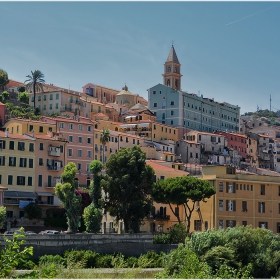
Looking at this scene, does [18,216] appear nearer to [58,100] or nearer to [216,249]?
[216,249]

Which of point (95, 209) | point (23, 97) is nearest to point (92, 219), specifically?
point (95, 209)

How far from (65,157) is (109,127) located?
30.3 m

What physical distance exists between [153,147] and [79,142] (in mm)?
15633

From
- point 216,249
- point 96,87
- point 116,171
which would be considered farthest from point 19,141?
point 96,87

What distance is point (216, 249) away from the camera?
41906mm

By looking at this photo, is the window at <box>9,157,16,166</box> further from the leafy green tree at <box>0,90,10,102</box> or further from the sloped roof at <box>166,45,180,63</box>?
the sloped roof at <box>166,45,180,63</box>

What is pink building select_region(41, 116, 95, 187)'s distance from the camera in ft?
277

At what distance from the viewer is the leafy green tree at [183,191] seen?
62438 millimetres

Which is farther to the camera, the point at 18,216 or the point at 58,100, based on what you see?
the point at 58,100

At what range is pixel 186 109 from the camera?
115m

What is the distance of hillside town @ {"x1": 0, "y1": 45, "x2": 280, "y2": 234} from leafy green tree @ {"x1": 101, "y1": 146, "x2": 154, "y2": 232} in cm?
250

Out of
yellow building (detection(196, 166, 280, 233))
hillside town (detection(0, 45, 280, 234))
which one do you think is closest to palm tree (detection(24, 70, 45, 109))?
hillside town (detection(0, 45, 280, 234))

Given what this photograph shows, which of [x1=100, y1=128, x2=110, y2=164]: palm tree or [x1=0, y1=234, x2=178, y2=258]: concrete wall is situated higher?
[x1=100, y1=128, x2=110, y2=164]: palm tree

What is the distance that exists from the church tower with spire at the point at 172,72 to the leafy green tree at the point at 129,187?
66384mm
